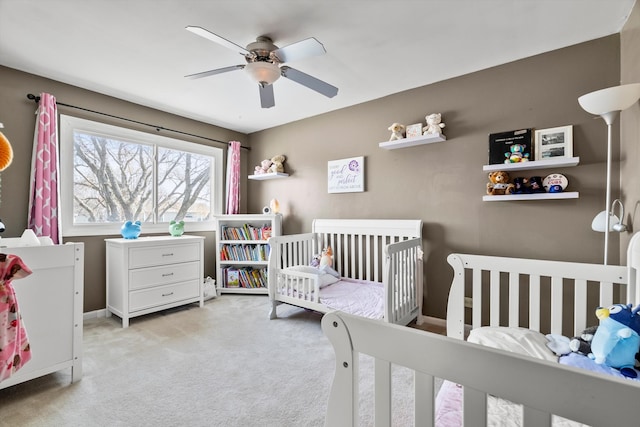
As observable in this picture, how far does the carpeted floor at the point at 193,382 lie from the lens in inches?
60.8

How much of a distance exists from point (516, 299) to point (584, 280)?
1.05ft

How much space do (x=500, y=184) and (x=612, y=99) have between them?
86 centimetres

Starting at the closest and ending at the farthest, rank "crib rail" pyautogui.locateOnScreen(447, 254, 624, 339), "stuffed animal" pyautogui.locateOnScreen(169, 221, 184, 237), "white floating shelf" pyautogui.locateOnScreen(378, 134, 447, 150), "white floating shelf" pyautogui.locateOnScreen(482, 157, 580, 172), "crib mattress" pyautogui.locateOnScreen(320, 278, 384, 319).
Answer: "crib rail" pyautogui.locateOnScreen(447, 254, 624, 339), "white floating shelf" pyautogui.locateOnScreen(482, 157, 580, 172), "crib mattress" pyautogui.locateOnScreen(320, 278, 384, 319), "white floating shelf" pyautogui.locateOnScreen(378, 134, 447, 150), "stuffed animal" pyautogui.locateOnScreen(169, 221, 184, 237)

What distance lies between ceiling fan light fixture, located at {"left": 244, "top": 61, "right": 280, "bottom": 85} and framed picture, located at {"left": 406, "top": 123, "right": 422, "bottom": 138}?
4.66 feet

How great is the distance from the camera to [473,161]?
8.45 feet

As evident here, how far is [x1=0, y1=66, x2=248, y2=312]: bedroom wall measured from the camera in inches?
99.1

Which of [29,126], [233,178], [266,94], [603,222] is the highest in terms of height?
[266,94]

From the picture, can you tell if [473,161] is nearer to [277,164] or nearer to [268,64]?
[268,64]

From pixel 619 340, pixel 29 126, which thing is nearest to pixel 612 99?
pixel 619 340

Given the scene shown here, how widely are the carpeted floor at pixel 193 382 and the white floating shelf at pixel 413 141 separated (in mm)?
1868

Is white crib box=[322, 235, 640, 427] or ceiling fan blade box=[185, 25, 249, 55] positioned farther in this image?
ceiling fan blade box=[185, 25, 249, 55]

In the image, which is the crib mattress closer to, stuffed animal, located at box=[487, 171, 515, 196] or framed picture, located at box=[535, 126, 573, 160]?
stuffed animal, located at box=[487, 171, 515, 196]

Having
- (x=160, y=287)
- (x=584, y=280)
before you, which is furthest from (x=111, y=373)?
(x=584, y=280)

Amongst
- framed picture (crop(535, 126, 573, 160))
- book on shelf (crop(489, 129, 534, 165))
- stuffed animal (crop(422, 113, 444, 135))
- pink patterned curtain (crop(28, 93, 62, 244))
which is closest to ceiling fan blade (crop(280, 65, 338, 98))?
stuffed animal (crop(422, 113, 444, 135))
